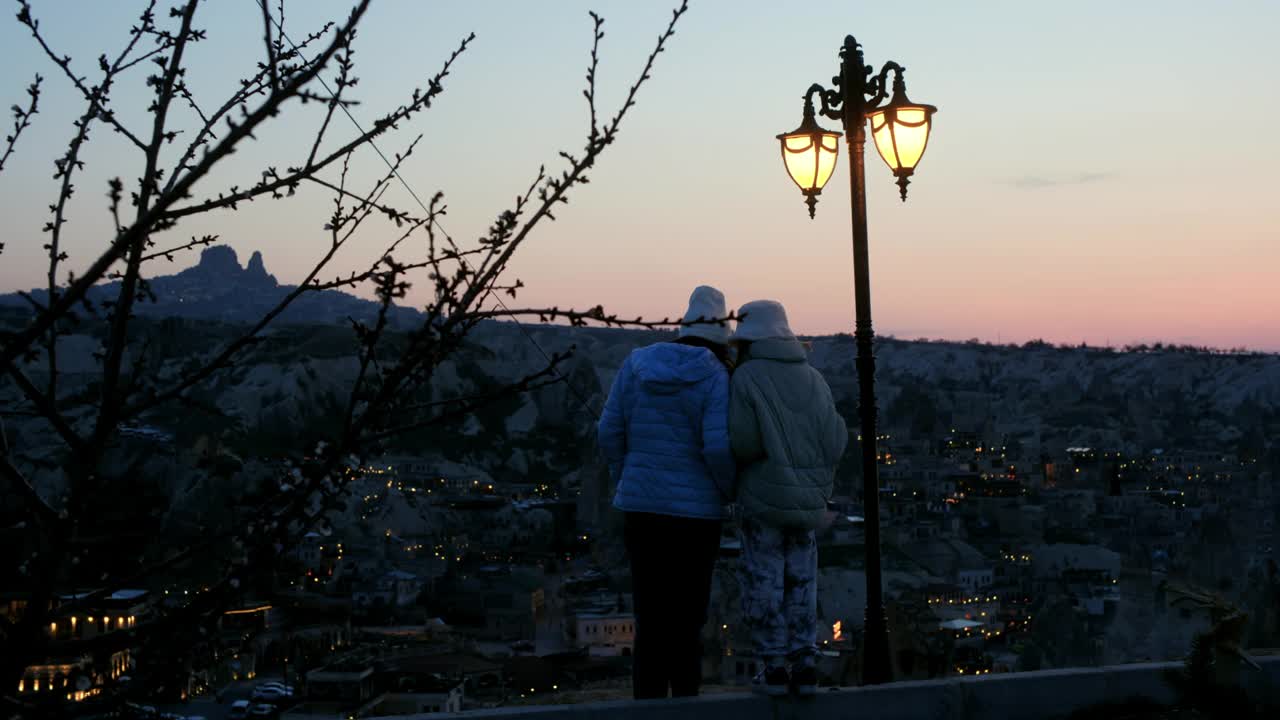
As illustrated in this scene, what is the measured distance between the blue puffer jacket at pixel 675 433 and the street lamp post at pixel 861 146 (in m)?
1.10

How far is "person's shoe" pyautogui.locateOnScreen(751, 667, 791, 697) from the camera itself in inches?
128

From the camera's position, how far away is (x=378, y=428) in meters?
1.96

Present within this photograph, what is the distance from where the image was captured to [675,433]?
375 cm

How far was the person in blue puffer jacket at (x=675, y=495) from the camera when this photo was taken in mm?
3656

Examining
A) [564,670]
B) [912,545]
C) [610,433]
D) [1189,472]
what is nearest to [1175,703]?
[610,433]

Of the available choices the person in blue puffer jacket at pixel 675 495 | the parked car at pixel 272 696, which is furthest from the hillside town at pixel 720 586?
the person in blue puffer jacket at pixel 675 495

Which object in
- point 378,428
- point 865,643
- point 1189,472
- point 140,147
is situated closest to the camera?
point 378,428

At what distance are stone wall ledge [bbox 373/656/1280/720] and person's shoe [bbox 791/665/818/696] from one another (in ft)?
0.09

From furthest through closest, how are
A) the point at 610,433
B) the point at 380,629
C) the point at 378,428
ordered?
1. the point at 380,629
2. the point at 610,433
3. the point at 378,428

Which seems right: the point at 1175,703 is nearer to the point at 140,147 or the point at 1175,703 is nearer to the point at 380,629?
the point at 140,147

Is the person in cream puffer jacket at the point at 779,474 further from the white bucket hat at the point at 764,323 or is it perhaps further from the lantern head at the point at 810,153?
the lantern head at the point at 810,153

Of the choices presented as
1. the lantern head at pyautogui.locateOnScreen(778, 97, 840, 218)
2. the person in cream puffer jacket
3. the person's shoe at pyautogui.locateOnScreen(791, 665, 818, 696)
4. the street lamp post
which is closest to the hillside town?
the person in cream puffer jacket

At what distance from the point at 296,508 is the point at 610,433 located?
1.94 metres

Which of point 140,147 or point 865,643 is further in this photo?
point 865,643
